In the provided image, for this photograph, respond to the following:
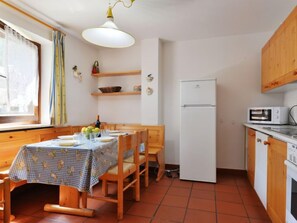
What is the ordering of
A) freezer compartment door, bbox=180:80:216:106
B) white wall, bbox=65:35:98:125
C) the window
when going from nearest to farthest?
the window < freezer compartment door, bbox=180:80:216:106 < white wall, bbox=65:35:98:125

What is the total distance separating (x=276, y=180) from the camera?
1.68 meters

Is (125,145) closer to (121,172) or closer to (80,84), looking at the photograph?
(121,172)

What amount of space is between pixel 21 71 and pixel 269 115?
3.42 metres

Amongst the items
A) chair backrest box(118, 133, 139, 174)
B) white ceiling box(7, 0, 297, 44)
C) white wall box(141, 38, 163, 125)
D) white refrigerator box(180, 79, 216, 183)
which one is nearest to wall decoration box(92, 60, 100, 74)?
white ceiling box(7, 0, 297, 44)

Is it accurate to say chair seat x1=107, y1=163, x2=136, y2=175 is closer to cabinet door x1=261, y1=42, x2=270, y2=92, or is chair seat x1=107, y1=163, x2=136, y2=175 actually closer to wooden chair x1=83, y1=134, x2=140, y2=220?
wooden chair x1=83, y1=134, x2=140, y2=220

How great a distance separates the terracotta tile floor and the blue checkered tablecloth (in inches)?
19.7

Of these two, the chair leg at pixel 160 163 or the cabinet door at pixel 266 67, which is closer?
the cabinet door at pixel 266 67

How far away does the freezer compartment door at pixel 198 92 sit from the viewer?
291 cm

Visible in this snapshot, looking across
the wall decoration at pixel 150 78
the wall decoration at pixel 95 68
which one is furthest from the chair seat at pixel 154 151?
the wall decoration at pixel 95 68

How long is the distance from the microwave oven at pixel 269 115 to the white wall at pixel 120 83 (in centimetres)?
196

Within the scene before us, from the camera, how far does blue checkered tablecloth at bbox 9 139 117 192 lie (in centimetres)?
168

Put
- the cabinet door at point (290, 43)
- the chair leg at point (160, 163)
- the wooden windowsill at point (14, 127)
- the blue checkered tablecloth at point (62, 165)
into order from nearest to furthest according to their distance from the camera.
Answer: the blue checkered tablecloth at point (62, 165) < the cabinet door at point (290, 43) < the wooden windowsill at point (14, 127) < the chair leg at point (160, 163)

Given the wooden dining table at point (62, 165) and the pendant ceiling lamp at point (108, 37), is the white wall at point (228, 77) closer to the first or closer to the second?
the pendant ceiling lamp at point (108, 37)

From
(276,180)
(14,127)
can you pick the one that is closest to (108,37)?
(14,127)
